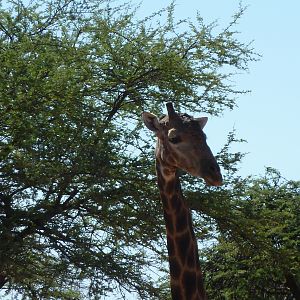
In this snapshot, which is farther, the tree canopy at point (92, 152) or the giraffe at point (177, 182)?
the tree canopy at point (92, 152)

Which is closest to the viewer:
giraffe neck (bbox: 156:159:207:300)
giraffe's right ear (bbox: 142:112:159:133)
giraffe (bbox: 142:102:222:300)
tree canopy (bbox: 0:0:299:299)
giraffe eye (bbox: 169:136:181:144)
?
giraffe (bbox: 142:102:222:300)

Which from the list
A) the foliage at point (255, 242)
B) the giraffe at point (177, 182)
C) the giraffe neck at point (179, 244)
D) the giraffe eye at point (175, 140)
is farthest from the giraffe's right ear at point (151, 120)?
the foliage at point (255, 242)

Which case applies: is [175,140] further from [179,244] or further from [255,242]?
[255,242]

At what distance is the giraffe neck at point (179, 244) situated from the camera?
27.3 ft

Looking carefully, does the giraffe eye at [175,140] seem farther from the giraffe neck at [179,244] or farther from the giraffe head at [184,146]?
the giraffe neck at [179,244]

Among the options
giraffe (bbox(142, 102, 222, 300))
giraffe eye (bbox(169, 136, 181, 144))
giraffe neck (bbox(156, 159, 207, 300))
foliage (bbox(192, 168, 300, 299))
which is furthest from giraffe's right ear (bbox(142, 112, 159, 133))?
foliage (bbox(192, 168, 300, 299))

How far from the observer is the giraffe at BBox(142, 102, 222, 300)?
7.91m

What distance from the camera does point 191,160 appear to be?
25.5ft

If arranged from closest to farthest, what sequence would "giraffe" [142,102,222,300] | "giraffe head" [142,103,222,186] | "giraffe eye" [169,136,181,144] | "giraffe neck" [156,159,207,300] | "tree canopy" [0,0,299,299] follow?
1. "giraffe head" [142,103,222,186]
2. "giraffe" [142,102,222,300]
3. "giraffe eye" [169,136,181,144]
4. "giraffe neck" [156,159,207,300]
5. "tree canopy" [0,0,299,299]

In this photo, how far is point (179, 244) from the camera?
8508mm

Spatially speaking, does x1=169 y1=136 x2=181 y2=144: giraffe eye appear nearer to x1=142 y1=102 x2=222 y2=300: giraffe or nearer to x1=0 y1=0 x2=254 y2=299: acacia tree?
x1=142 y1=102 x2=222 y2=300: giraffe

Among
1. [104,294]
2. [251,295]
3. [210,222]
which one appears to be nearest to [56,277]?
[104,294]

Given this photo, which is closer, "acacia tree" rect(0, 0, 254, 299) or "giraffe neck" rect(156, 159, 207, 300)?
"giraffe neck" rect(156, 159, 207, 300)

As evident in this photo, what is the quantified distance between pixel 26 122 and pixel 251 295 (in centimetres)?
838
